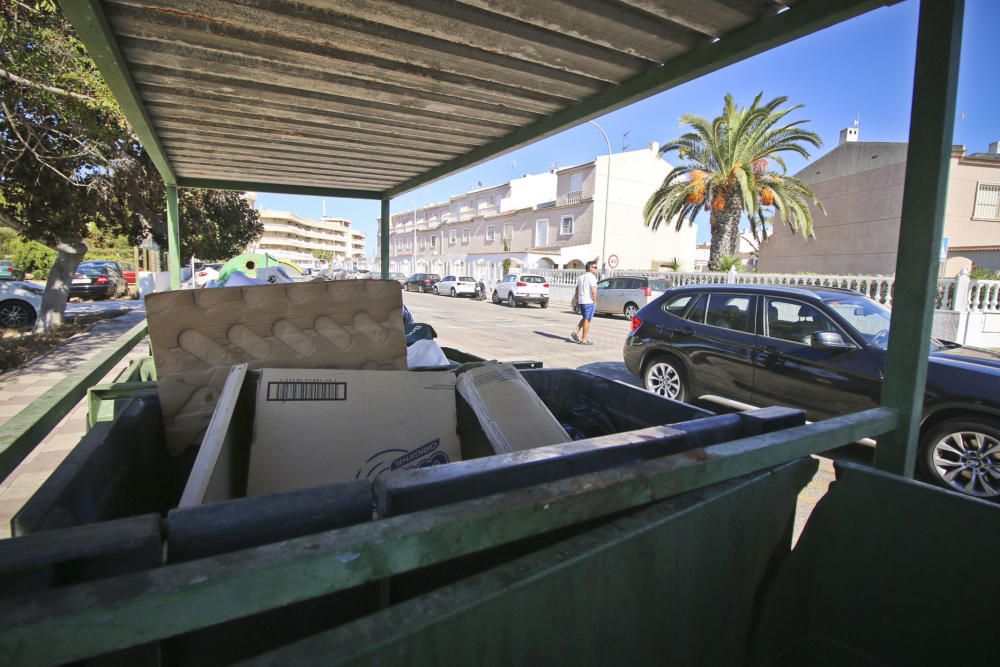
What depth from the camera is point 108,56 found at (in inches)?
89.7

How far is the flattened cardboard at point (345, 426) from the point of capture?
1.63 m

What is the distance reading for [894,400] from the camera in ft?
6.21

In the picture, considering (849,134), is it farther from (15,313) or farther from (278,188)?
(15,313)

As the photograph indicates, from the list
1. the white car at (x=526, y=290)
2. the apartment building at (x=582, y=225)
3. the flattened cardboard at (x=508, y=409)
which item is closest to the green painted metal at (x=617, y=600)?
the flattened cardboard at (x=508, y=409)

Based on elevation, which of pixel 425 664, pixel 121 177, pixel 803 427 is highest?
pixel 121 177

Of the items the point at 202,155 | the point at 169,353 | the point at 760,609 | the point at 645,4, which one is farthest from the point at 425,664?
the point at 202,155

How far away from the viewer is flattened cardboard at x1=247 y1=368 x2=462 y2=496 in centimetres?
163

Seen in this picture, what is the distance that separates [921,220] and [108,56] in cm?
337

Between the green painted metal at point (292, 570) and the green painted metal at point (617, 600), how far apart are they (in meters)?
0.08

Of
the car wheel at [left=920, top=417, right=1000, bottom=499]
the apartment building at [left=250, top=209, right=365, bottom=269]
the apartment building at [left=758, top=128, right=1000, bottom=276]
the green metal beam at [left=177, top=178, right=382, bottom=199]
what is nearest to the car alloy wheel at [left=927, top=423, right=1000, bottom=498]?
the car wheel at [left=920, top=417, right=1000, bottom=499]

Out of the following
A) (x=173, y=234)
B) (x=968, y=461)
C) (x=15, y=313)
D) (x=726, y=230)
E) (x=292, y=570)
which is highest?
(x=726, y=230)

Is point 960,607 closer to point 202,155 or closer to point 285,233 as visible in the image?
point 202,155

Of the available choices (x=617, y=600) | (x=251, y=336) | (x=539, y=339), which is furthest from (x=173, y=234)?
(x=539, y=339)

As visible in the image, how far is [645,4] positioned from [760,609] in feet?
Result: 7.66
